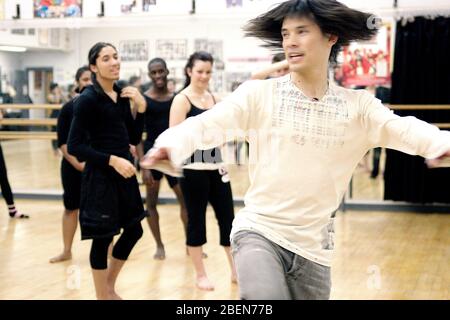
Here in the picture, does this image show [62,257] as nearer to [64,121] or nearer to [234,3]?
[64,121]

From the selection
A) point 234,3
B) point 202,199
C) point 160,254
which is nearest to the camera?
point 202,199

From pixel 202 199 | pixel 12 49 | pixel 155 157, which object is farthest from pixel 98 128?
pixel 12 49

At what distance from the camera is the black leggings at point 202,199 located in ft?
15.2

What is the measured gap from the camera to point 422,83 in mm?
7840

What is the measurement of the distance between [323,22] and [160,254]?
3641mm

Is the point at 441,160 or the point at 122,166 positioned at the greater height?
the point at 441,160

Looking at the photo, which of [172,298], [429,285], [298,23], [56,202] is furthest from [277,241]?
[56,202]

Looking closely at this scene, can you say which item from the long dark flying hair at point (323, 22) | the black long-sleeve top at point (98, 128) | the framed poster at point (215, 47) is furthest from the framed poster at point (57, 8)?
the long dark flying hair at point (323, 22)

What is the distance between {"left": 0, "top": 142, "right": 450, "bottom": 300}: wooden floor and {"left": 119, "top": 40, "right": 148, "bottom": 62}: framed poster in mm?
2016

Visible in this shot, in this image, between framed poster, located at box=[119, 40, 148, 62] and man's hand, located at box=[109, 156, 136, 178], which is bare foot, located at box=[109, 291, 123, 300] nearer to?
man's hand, located at box=[109, 156, 136, 178]

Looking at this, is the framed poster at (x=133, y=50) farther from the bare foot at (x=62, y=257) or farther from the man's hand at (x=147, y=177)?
the bare foot at (x=62, y=257)

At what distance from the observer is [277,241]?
2.29 metres

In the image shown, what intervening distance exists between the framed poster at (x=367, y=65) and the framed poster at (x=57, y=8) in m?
3.15
